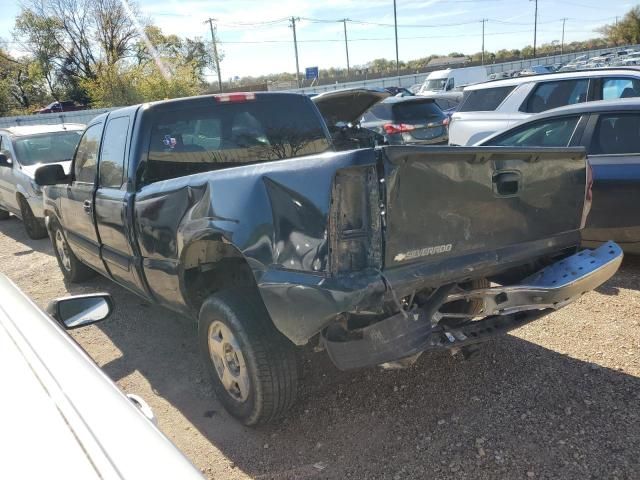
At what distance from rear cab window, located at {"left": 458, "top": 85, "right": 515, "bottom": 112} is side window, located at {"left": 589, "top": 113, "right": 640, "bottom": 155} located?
385 centimetres

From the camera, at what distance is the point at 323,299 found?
2389 mm

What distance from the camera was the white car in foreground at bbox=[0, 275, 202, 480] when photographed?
117 cm

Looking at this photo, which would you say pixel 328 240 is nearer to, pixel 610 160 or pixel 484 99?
pixel 610 160

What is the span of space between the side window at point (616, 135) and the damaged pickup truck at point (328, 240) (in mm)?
2180

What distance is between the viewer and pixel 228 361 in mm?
3174

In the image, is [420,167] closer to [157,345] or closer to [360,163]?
[360,163]

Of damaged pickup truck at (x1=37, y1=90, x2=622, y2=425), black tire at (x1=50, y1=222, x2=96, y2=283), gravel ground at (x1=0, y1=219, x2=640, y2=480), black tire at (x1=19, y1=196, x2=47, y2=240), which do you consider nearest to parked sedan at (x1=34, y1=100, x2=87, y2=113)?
black tire at (x1=19, y1=196, x2=47, y2=240)

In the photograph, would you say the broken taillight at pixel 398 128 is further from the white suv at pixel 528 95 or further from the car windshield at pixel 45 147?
the car windshield at pixel 45 147

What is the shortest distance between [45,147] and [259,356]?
810cm

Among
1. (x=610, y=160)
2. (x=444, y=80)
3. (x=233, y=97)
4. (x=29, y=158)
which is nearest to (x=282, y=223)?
(x=233, y=97)

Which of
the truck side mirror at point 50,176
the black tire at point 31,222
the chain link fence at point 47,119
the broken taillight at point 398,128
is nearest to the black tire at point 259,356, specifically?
the truck side mirror at point 50,176

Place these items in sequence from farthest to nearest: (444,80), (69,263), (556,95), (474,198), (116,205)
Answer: (444,80), (556,95), (69,263), (116,205), (474,198)

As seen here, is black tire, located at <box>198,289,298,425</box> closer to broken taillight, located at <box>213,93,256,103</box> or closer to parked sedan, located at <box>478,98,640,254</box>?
broken taillight, located at <box>213,93,256,103</box>

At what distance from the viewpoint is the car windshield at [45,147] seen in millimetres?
9094
